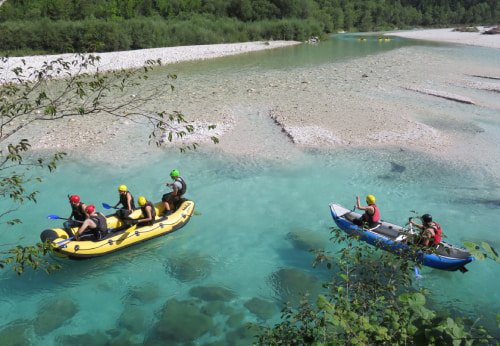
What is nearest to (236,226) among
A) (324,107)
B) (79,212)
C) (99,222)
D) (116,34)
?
(99,222)

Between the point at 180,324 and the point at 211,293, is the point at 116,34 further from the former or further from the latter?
the point at 180,324

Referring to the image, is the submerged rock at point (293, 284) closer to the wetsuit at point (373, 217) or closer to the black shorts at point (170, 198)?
the wetsuit at point (373, 217)

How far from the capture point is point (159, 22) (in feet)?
131

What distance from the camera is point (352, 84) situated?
21672mm

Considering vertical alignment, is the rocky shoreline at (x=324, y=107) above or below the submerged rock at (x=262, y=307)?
above

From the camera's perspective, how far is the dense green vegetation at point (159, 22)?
109ft

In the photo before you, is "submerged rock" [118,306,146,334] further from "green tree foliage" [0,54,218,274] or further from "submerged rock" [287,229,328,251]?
Result: "submerged rock" [287,229,328,251]

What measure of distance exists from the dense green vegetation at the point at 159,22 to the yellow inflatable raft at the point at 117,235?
1408cm

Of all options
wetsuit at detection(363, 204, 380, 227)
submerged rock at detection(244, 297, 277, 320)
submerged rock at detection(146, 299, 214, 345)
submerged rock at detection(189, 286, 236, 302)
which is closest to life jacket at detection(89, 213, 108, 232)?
submerged rock at detection(146, 299, 214, 345)

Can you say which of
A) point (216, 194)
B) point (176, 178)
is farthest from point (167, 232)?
point (216, 194)

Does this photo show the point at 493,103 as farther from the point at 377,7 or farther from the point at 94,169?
the point at 377,7

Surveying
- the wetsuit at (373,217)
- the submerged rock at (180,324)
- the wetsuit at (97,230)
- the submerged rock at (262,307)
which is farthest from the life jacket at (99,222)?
the wetsuit at (373,217)

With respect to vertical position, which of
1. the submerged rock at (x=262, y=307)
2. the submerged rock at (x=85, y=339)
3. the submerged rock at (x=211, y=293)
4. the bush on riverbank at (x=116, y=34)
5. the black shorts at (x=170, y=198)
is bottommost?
the submerged rock at (x=262, y=307)

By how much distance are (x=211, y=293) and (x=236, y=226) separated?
7.88 ft
